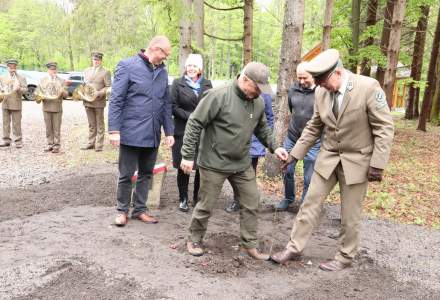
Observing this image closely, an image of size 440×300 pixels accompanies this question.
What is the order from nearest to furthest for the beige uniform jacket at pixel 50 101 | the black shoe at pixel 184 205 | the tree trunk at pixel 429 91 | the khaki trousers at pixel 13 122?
the black shoe at pixel 184 205
the beige uniform jacket at pixel 50 101
the khaki trousers at pixel 13 122
the tree trunk at pixel 429 91

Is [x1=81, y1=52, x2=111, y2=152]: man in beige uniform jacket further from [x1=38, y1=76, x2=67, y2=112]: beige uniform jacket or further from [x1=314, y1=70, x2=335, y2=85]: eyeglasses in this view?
[x1=314, y1=70, x2=335, y2=85]: eyeglasses

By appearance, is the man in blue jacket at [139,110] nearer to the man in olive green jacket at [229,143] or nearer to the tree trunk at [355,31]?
the man in olive green jacket at [229,143]

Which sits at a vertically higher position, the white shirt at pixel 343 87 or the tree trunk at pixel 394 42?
the tree trunk at pixel 394 42

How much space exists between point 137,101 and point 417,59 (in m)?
17.0

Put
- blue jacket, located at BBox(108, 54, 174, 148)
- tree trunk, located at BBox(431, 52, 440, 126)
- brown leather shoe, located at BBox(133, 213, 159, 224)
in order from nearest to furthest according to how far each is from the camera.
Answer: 1. blue jacket, located at BBox(108, 54, 174, 148)
2. brown leather shoe, located at BBox(133, 213, 159, 224)
3. tree trunk, located at BBox(431, 52, 440, 126)

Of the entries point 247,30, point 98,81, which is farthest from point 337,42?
point 98,81

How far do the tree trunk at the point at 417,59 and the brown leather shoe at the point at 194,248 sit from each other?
43.2 ft

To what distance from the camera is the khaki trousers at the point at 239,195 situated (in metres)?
4.19

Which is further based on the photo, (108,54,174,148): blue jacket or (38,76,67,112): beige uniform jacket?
(38,76,67,112): beige uniform jacket

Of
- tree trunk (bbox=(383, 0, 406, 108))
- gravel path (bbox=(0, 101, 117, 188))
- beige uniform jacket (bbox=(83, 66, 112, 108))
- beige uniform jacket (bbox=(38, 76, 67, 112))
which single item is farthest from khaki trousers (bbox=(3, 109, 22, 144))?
tree trunk (bbox=(383, 0, 406, 108))

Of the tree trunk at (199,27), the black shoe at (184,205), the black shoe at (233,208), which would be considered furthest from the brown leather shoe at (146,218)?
the tree trunk at (199,27)

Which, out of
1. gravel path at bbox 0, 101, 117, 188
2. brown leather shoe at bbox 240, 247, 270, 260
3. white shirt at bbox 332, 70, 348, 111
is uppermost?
white shirt at bbox 332, 70, 348, 111

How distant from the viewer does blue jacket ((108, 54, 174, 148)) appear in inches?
181

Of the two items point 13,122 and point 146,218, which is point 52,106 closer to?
point 13,122
